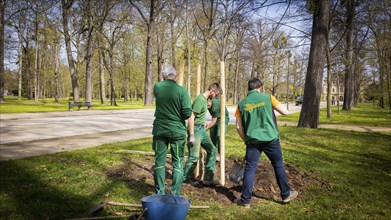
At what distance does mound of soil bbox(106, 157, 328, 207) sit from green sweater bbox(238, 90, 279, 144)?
3.92ft

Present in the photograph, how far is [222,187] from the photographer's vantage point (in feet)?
19.3

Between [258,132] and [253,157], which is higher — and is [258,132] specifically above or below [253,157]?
above

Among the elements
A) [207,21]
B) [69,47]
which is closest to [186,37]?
[207,21]

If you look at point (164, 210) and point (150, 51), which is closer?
point (164, 210)

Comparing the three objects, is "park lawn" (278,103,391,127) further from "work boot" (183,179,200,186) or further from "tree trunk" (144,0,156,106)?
"work boot" (183,179,200,186)

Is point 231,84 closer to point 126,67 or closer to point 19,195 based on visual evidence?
point 126,67

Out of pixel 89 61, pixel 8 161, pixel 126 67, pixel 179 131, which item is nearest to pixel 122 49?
pixel 126 67

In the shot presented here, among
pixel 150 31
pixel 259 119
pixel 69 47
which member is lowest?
pixel 259 119

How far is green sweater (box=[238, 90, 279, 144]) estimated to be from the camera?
15.5 ft

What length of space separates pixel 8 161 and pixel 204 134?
4749mm

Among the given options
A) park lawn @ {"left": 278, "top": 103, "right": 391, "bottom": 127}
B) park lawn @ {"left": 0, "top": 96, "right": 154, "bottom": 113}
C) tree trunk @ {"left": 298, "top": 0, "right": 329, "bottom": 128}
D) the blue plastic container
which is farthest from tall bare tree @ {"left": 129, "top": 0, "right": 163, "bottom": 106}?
the blue plastic container

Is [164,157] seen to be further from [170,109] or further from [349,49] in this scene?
[349,49]

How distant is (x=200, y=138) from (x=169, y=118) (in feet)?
4.19

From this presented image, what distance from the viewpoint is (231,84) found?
71.7m
